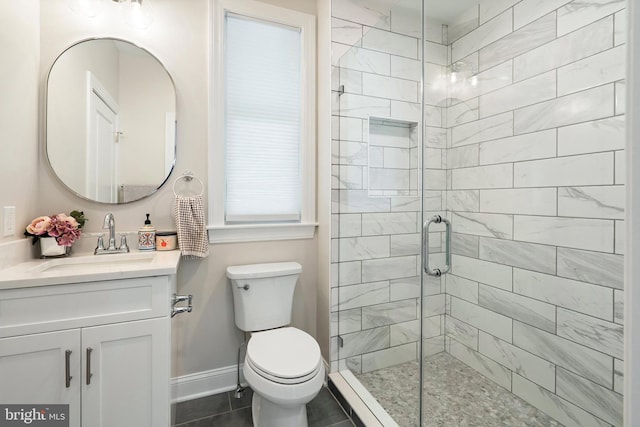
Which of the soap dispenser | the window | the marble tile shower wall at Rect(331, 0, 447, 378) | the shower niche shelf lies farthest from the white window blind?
the shower niche shelf

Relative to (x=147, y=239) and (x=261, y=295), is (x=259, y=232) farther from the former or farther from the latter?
(x=147, y=239)

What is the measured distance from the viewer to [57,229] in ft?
4.56

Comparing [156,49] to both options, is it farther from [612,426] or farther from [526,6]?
[612,426]

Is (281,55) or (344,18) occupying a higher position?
(344,18)

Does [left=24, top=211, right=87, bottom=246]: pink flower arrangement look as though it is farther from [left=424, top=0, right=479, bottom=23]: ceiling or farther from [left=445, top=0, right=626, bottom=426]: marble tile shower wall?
[left=424, top=0, right=479, bottom=23]: ceiling

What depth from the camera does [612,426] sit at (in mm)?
1023

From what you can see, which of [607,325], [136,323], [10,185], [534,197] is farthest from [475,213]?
[10,185]

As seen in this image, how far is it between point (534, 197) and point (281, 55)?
1.66 m

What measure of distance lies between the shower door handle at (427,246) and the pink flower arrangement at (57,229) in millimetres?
1664

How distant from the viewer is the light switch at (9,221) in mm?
1230

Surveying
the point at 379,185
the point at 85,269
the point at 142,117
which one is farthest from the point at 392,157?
the point at 85,269

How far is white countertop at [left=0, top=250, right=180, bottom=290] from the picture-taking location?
1.05 meters

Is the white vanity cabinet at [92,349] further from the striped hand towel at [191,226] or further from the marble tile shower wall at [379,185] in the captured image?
the marble tile shower wall at [379,185]

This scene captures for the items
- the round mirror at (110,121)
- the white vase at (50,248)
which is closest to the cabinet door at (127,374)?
the white vase at (50,248)
